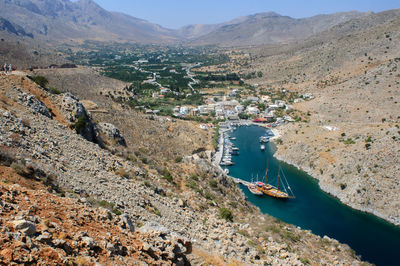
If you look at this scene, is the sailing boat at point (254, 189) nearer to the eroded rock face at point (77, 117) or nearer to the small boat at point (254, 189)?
the small boat at point (254, 189)

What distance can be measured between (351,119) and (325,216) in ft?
122

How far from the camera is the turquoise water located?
105 feet

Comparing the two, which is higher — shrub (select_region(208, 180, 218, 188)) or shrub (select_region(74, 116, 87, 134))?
shrub (select_region(74, 116, 87, 134))

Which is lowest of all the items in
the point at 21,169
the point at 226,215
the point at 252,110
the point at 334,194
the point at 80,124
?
the point at 334,194

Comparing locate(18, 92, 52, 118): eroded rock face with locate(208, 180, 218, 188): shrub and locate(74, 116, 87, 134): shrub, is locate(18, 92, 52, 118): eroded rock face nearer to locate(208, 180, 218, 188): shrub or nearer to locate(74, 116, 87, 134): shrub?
locate(74, 116, 87, 134): shrub

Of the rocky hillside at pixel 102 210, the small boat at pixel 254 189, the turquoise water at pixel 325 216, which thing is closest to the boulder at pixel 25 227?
the rocky hillside at pixel 102 210

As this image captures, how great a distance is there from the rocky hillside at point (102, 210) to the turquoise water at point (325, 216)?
10.1 meters

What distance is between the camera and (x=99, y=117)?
41.7 m

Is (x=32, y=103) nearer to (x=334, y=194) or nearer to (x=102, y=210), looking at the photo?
(x=102, y=210)

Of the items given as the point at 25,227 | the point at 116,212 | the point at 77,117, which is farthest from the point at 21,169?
the point at 77,117

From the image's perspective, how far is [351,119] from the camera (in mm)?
66625

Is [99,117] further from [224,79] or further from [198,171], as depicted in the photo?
[224,79]

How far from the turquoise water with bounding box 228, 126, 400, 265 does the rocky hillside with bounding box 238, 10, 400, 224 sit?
5.58 ft

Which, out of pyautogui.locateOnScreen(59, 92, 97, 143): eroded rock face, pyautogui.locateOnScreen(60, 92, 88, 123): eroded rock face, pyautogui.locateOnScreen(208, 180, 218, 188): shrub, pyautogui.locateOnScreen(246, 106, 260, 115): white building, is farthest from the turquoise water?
pyautogui.locateOnScreen(246, 106, 260, 115): white building
